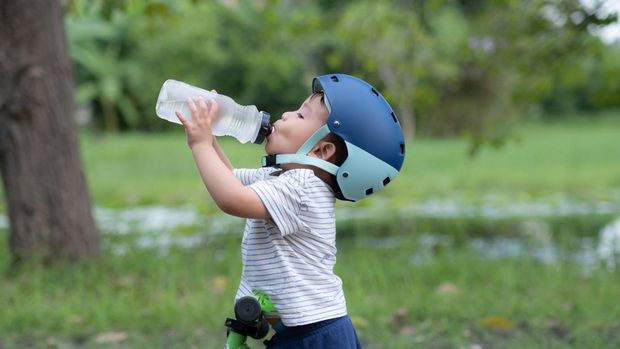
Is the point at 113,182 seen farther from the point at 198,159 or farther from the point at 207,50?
the point at 207,50

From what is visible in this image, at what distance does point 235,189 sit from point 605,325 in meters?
2.75

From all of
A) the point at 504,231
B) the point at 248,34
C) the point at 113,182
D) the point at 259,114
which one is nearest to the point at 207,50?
the point at 248,34

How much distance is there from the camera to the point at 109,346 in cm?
406

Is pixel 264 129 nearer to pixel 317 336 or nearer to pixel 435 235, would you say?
pixel 317 336

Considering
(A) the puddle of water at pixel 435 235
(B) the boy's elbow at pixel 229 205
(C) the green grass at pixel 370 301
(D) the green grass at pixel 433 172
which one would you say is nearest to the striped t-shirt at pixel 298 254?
(B) the boy's elbow at pixel 229 205

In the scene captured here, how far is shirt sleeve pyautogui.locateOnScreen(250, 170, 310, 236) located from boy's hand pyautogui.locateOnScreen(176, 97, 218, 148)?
0.60 ft

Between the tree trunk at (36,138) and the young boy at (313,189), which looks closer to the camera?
the young boy at (313,189)

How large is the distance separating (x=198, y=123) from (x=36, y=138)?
11.0 ft

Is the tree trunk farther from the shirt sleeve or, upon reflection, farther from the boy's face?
the shirt sleeve

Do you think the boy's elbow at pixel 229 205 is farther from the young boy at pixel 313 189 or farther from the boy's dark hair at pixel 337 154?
the boy's dark hair at pixel 337 154

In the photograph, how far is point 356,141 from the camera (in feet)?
8.18

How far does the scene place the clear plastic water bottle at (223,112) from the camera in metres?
2.47

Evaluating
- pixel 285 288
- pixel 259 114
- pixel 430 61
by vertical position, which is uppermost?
pixel 430 61

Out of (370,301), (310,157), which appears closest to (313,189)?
(310,157)
